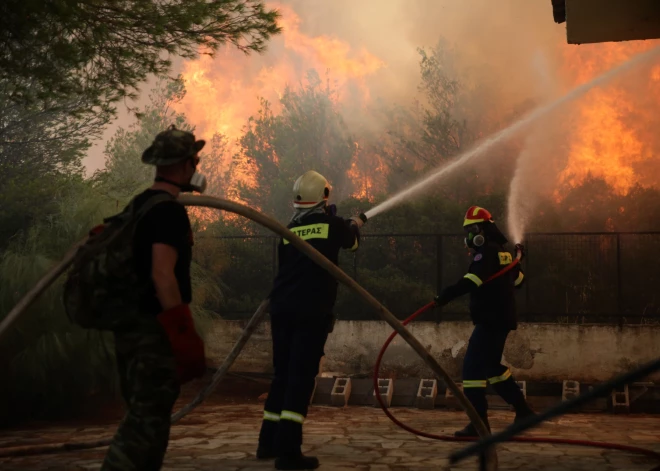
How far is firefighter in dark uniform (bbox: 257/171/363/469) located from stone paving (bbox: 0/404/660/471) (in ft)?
0.82

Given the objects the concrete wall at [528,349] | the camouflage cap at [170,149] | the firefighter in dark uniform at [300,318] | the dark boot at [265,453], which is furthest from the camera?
the concrete wall at [528,349]

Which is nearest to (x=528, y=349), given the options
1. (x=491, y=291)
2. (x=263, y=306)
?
(x=491, y=291)

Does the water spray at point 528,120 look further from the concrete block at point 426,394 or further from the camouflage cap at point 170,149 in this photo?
the camouflage cap at point 170,149

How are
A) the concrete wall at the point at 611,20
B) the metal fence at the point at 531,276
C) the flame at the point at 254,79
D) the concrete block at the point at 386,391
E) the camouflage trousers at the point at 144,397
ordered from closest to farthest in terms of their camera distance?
the camouflage trousers at the point at 144,397
the concrete wall at the point at 611,20
the concrete block at the point at 386,391
the metal fence at the point at 531,276
the flame at the point at 254,79

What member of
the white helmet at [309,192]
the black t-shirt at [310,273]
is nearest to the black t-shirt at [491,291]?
the black t-shirt at [310,273]

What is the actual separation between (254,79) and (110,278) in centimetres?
4541

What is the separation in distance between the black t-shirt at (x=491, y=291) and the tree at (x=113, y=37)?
313 cm

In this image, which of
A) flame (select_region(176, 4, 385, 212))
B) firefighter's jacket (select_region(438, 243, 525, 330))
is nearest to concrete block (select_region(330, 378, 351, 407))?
firefighter's jacket (select_region(438, 243, 525, 330))

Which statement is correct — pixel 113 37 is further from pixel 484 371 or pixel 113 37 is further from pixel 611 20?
pixel 484 371

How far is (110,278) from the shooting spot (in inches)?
152

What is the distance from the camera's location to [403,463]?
6.14m

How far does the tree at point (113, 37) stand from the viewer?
7742 millimetres

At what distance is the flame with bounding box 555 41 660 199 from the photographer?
2159 centimetres

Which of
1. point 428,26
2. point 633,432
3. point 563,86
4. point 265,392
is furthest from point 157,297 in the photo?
point 428,26
